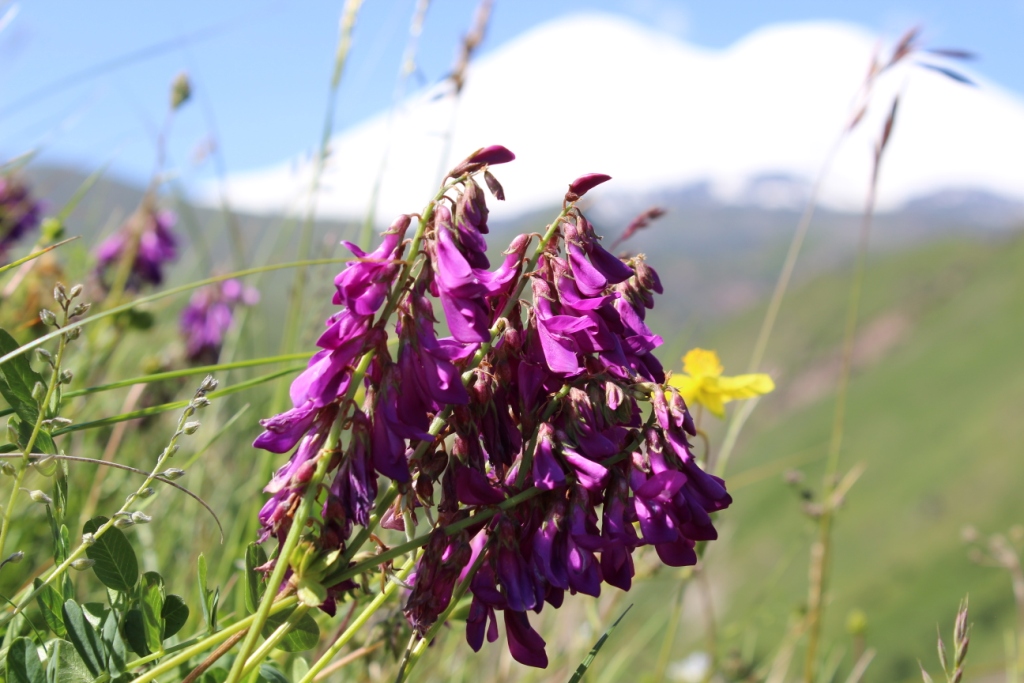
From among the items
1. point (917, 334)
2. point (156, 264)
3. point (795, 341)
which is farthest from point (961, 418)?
point (156, 264)

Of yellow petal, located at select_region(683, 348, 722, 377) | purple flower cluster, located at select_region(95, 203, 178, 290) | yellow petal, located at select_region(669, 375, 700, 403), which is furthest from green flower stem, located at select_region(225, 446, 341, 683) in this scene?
purple flower cluster, located at select_region(95, 203, 178, 290)

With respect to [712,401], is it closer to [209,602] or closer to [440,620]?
[440,620]

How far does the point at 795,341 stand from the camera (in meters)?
128

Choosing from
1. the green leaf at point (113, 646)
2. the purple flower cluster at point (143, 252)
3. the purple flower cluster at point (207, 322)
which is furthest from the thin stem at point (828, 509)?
the purple flower cluster at point (207, 322)

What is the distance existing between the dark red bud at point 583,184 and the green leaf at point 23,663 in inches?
40.5

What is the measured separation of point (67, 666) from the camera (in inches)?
48.9

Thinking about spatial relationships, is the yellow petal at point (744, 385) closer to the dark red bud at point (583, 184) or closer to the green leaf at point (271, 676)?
the dark red bud at point (583, 184)

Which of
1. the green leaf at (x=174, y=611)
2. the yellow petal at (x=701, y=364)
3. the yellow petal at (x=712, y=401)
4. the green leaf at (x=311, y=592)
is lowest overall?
the yellow petal at (x=712, y=401)

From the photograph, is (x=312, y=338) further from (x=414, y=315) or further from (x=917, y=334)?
(x=917, y=334)

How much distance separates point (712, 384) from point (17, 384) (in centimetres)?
154

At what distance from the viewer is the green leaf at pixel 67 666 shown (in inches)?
47.3

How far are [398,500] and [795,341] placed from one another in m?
134

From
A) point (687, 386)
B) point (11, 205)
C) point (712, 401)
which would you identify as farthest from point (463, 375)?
point (11, 205)

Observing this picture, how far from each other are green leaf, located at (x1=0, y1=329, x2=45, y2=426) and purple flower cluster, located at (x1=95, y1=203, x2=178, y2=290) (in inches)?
142
